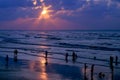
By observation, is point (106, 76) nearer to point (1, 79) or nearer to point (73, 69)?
point (73, 69)

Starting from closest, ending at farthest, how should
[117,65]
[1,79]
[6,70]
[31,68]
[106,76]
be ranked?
[1,79] < [106,76] < [6,70] < [31,68] < [117,65]

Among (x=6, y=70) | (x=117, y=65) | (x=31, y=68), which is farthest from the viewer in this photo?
(x=117, y=65)

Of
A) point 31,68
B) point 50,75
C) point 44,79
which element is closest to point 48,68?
point 31,68

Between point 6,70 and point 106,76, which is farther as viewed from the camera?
point 6,70

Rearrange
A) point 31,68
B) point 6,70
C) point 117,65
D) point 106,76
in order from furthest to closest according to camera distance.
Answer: point 117,65
point 31,68
point 6,70
point 106,76

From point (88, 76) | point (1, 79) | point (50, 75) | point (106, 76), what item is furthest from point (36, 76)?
point (106, 76)

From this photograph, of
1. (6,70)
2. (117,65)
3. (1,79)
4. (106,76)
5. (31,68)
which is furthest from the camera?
(117,65)

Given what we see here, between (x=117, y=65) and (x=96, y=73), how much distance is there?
7517 millimetres

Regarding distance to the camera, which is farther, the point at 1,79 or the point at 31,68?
the point at 31,68

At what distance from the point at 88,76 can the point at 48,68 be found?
25.2 ft

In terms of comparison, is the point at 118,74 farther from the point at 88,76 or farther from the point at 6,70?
the point at 6,70

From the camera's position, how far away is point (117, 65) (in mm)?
37406

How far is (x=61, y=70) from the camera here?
33469 millimetres

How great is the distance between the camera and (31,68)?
34688mm
